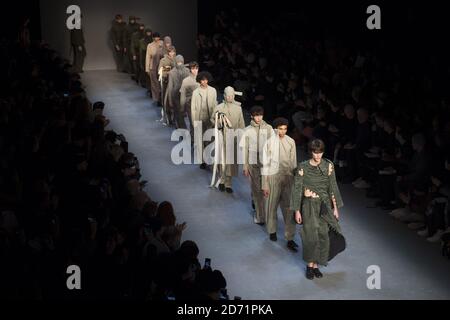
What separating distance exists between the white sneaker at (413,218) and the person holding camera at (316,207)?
166 cm

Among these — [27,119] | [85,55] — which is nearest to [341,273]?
[27,119]

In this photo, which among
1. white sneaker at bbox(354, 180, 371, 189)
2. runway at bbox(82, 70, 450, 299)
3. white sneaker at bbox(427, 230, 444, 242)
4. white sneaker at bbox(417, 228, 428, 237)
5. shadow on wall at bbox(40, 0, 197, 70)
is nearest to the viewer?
runway at bbox(82, 70, 450, 299)

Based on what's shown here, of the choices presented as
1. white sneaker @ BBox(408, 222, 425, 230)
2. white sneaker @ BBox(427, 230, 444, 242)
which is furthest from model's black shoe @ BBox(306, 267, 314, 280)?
white sneaker @ BBox(408, 222, 425, 230)

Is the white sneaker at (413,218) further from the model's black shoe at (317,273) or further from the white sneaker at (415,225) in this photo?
the model's black shoe at (317,273)

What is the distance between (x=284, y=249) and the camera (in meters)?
9.23

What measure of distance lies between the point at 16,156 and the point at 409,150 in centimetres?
486

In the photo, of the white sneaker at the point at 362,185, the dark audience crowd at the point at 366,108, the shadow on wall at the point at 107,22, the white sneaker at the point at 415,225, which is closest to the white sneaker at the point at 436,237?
the dark audience crowd at the point at 366,108

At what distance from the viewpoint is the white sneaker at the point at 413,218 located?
9.63 m

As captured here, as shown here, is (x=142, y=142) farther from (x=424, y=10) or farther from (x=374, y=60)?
(x=424, y=10)

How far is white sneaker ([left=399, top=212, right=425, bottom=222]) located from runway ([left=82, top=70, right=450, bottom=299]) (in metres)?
0.11

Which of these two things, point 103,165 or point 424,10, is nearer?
point 103,165

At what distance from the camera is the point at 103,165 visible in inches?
361

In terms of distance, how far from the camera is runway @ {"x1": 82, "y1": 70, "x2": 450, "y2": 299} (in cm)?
820

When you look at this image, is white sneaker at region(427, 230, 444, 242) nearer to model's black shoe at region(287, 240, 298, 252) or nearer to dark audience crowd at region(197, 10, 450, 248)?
dark audience crowd at region(197, 10, 450, 248)
